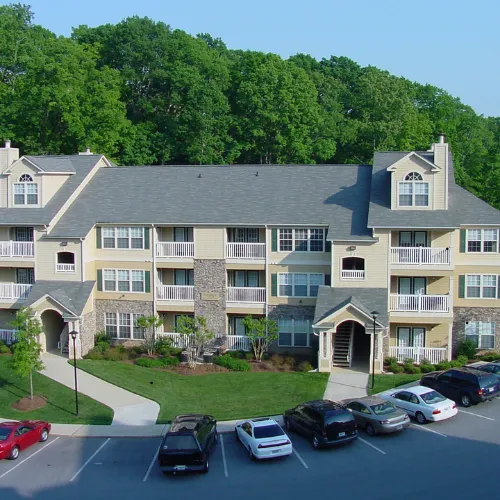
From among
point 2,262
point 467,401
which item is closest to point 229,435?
point 467,401

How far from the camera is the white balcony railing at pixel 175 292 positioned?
41500mm

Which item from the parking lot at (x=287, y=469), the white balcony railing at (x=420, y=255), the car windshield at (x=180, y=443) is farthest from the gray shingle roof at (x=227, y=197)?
the car windshield at (x=180, y=443)

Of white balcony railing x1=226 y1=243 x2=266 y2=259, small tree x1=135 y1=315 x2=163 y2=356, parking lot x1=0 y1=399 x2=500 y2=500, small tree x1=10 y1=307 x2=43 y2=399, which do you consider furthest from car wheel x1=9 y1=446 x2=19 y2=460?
white balcony railing x1=226 y1=243 x2=266 y2=259

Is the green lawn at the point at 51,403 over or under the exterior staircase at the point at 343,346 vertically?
under

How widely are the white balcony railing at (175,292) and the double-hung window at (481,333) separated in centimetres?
1588

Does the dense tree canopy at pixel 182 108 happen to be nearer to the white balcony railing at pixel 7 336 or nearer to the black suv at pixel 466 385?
the white balcony railing at pixel 7 336

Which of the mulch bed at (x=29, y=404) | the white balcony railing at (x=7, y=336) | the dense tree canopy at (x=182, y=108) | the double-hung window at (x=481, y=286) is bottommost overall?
the mulch bed at (x=29, y=404)

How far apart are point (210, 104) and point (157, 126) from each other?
24.9ft

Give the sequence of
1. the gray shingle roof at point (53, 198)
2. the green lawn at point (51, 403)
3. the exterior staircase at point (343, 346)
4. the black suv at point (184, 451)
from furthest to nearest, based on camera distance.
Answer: the gray shingle roof at point (53, 198) → the exterior staircase at point (343, 346) → the green lawn at point (51, 403) → the black suv at point (184, 451)

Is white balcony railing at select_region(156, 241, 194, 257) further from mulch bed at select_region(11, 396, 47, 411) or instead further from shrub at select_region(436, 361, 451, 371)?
shrub at select_region(436, 361, 451, 371)

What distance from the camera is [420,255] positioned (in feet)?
126

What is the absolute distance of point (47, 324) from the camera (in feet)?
136

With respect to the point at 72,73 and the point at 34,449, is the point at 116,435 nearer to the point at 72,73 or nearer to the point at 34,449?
the point at 34,449

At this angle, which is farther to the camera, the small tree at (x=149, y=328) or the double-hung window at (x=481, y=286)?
the small tree at (x=149, y=328)
